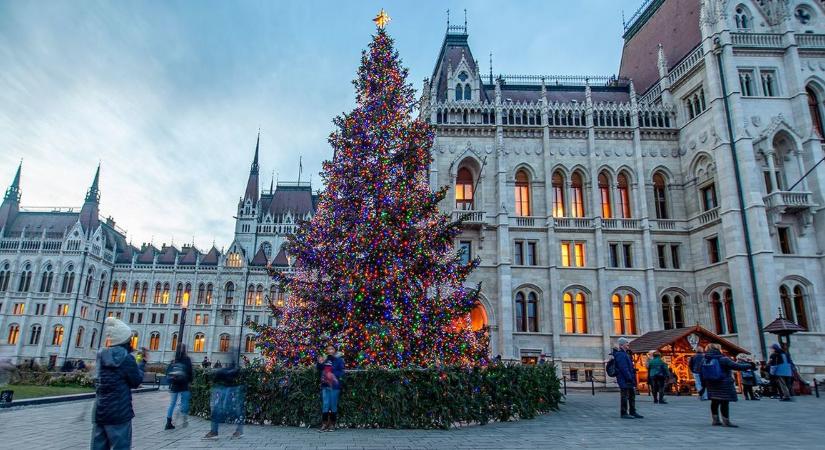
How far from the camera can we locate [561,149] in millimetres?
32031

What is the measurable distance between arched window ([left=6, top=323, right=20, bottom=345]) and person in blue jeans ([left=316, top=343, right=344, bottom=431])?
72605mm

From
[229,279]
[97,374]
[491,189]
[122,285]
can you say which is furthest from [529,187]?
[122,285]

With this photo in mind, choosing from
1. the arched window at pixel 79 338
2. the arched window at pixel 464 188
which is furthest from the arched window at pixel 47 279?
A: the arched window at pixel 464 188

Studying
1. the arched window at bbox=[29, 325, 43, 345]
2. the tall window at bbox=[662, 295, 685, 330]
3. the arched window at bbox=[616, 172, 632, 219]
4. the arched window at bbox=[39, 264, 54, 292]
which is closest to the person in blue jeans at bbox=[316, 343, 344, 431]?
the tall window at bbox=[662, 295, 685, 330]

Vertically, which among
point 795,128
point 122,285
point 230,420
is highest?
point 795,128

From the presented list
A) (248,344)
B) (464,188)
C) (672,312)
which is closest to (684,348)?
(672,312)

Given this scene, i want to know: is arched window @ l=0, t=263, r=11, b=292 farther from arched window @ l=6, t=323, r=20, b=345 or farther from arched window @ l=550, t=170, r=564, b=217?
arched window @ l=550, t=170, r=564, b=217

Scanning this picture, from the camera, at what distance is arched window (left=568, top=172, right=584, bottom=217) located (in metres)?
31.7

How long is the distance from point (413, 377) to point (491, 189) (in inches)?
874

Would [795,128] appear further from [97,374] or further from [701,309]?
Result: [97,374]

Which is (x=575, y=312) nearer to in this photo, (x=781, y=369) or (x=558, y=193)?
(x=558, y=193)

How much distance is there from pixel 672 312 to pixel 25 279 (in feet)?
255

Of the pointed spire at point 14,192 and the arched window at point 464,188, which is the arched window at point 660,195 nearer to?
the arched window at point 464,188

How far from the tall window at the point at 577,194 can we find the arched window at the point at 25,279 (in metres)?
71.2
